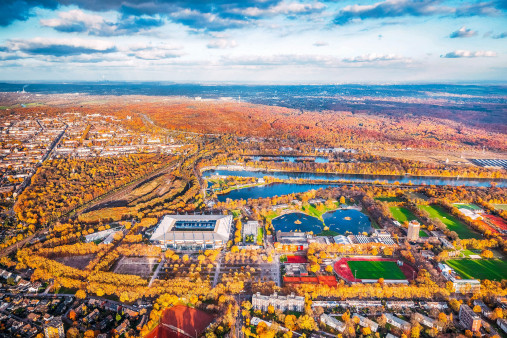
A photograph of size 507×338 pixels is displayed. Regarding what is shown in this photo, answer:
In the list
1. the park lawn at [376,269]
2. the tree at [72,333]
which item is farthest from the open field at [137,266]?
the park lawn at [376,269]

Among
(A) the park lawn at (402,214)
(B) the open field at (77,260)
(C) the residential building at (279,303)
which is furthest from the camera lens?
(A) the park lawn at (402,214)

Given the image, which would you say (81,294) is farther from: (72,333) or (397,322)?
(397,322)

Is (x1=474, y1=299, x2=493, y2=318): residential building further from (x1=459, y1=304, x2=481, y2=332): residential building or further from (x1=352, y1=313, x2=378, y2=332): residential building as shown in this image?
(x1=352, y1=313, x2=378, y2=332): residential building

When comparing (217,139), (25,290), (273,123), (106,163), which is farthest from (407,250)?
(273,123)

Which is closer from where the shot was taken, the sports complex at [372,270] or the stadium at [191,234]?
the sports complex at [372,270]

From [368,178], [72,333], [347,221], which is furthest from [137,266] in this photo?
[368,178]

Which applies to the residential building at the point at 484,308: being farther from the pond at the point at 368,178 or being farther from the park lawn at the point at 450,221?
the pond at the point at 368,178
